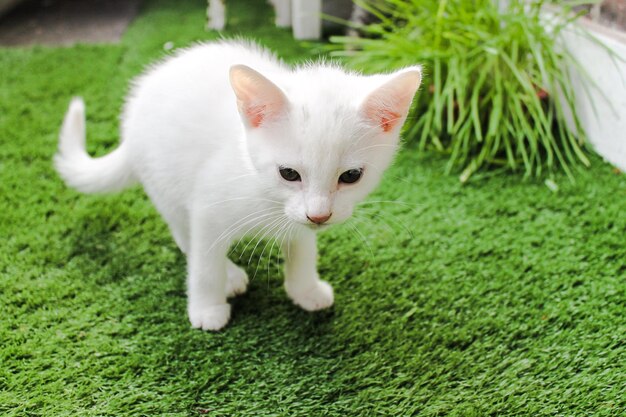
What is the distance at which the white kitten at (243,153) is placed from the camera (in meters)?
1.11

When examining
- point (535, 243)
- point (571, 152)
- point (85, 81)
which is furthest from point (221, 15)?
point (535, 243)

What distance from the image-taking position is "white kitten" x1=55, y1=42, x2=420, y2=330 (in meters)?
1.11

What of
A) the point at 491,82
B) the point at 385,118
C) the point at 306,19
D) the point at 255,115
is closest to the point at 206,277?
the point at 255,115

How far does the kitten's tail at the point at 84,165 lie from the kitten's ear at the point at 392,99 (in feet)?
2.71

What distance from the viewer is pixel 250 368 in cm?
141

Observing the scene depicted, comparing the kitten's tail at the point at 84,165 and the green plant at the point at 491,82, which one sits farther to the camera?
the green plant at the point at 491,82

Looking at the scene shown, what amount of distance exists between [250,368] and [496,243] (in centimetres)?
97

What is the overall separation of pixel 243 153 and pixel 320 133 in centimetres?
27

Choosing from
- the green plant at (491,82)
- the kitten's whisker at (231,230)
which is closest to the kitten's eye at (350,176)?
the kitten's whisker at (231,230)

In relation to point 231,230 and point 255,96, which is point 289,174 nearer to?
point 255,96

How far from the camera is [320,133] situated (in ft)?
3.58

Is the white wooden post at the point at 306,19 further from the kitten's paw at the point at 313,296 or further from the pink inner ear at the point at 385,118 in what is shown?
the pink inner ear at the point at 385,118

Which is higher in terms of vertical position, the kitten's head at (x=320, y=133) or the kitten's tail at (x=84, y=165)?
the kitten's head at (x=320, y=133)

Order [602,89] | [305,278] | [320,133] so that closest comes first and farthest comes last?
[320,133]
[305,278]
[602,89]
